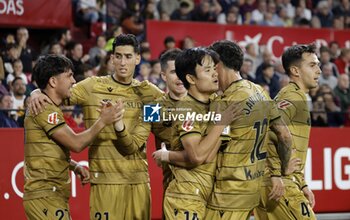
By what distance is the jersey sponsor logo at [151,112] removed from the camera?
9.12m

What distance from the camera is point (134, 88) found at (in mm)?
9141

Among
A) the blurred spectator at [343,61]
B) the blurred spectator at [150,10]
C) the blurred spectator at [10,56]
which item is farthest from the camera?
the blurred spectator at [343,61]

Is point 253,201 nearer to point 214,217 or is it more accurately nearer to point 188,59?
point 214,217

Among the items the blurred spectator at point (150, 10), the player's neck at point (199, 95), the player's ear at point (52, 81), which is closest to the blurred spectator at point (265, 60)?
the blurred spectator at point (150, 10)

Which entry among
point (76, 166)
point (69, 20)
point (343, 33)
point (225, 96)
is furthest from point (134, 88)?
point (343, 33)

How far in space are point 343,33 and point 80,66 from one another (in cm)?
748

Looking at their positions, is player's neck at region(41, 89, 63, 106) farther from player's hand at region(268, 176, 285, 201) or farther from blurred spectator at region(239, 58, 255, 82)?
blurred spectator at region(239, 58, 255, 82)

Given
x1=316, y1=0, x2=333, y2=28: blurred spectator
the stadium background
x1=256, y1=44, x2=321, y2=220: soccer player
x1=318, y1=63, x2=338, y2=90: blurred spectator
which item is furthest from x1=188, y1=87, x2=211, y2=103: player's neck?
x1=316, y1=0, x2=333, y2=28: blurred spectator

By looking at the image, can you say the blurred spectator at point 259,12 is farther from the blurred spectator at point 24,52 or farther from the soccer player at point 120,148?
the soccer player at point 120,148

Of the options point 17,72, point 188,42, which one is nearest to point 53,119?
point 17,72

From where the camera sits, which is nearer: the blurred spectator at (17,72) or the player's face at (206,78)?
the player's face at (206,78)

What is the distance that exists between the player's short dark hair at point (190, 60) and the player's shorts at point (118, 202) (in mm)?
1678

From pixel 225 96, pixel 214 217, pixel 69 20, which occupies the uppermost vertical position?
pixel 69 20

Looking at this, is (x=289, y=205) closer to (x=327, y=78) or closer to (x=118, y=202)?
(x=118, y=202)
